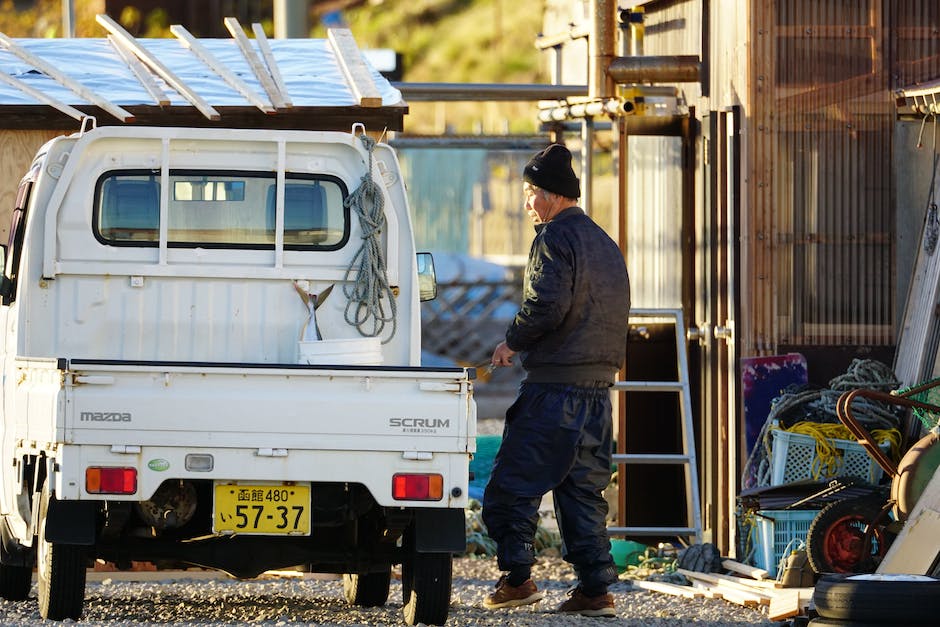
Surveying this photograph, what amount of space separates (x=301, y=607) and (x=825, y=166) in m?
4.19

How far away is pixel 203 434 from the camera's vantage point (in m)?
7.18

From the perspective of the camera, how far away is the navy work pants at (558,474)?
7848mm

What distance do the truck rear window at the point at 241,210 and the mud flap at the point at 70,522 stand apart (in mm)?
1841

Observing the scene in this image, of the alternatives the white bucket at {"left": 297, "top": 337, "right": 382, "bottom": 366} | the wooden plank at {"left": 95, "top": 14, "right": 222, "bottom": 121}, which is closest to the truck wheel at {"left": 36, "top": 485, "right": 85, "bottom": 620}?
the white bucket at {"left": 297, "top": 337, "right": 382, "bottom": 366}

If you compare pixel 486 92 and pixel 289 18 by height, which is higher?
pixel 289 18

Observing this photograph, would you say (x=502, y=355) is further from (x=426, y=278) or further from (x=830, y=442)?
(x=830, y=442)

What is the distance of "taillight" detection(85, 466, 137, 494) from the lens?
23.3 feet

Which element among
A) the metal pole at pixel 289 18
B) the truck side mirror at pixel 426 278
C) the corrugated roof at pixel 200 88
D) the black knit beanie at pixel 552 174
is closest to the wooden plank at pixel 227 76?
the corrugated roof at pixel 200 88

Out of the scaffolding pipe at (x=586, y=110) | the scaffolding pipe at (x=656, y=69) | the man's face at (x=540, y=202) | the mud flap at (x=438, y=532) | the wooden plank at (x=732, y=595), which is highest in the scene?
the scaffolding pipe at (x=656, y=69)

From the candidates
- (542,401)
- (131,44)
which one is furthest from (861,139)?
(131,44)

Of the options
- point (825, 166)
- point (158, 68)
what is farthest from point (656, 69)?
point (158, 68)

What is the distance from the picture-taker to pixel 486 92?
13227mm

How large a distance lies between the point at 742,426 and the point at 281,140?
141 inches

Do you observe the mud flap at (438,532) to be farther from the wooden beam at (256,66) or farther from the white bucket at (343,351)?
the wooden beam at (256,66)
